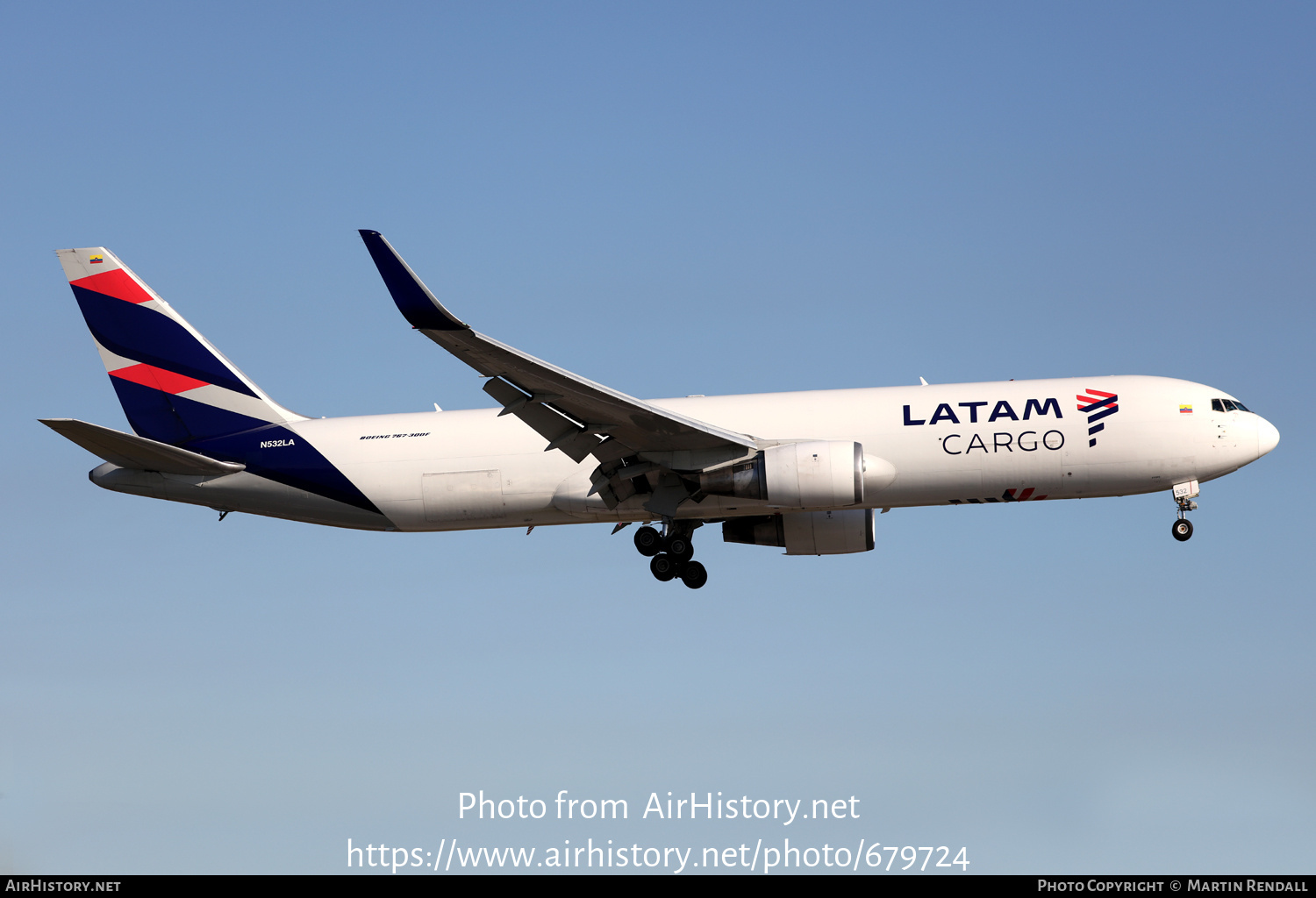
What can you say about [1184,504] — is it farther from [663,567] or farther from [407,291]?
[407,291]

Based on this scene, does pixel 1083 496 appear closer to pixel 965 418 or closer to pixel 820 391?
pixel 965 418

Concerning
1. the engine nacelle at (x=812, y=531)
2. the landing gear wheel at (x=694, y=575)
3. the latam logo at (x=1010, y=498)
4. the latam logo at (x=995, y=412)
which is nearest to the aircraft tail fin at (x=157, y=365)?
the landing gear wheel at (x=694, y=575)

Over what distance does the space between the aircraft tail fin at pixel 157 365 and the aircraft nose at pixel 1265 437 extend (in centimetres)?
2323

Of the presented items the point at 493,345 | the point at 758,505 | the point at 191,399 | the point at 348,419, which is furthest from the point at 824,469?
the point at 191,399

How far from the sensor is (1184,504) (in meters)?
31.7

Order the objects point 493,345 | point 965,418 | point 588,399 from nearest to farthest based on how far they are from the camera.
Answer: point 493,345 → point 588,399 → point 965,418

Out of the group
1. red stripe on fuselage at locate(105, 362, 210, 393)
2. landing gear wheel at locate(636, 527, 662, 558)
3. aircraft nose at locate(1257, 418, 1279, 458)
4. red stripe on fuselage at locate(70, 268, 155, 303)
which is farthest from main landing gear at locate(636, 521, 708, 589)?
red stripe on fuselage at locate(70, 268, 155, 303)

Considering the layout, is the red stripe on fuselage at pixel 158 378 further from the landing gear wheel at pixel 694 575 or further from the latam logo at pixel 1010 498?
the latam logo at pixel 1010 498

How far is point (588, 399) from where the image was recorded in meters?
28.6

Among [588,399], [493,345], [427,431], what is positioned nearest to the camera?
[493,345]

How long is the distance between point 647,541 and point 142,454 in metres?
12.4

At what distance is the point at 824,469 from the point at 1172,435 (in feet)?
27.3

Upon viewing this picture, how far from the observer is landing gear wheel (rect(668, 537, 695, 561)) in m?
33.4

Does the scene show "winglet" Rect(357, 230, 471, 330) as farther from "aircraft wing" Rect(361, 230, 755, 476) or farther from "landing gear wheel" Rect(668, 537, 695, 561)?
"landing gear wheel" Rect(668, 537, 695, 561)
